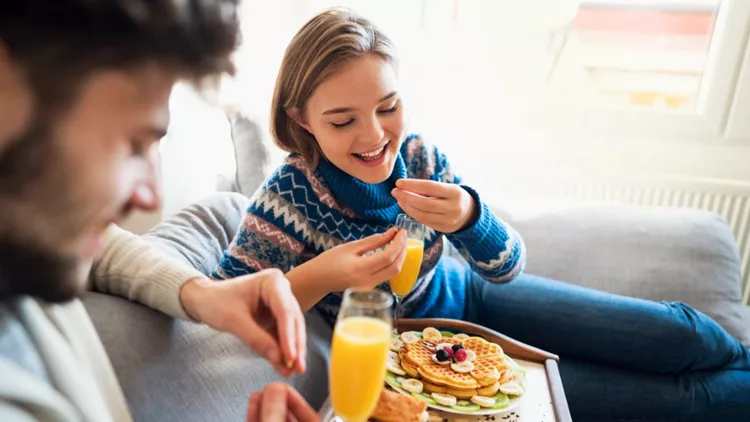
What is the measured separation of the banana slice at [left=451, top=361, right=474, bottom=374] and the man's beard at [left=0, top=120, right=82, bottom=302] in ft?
2.68

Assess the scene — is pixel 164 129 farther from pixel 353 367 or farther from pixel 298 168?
pixel 298 168

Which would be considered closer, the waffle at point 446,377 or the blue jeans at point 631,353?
the waffle at point 446,377

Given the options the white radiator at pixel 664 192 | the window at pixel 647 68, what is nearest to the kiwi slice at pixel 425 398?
the white radiator at pixel 664 192

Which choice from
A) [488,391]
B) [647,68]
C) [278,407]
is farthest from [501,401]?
[647,68]

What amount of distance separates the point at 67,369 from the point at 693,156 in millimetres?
2714

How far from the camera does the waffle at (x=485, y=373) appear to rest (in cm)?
116

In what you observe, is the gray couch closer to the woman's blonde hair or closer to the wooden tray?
Answer: the wooden tray

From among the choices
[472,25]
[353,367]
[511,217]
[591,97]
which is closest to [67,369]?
[353,367]

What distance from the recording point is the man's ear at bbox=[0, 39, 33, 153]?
0.48m

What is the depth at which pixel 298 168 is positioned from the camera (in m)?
1.46

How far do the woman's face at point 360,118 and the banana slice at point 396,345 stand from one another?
391 mm

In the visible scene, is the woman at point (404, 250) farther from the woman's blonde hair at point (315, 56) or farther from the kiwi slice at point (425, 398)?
the kiwi slice at point (425, 398)

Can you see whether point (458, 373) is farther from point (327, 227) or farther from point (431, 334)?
point (327, 227)

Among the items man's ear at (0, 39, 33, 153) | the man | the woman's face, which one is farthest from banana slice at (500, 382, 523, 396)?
man's ear at (0, 39, 33, 153)
